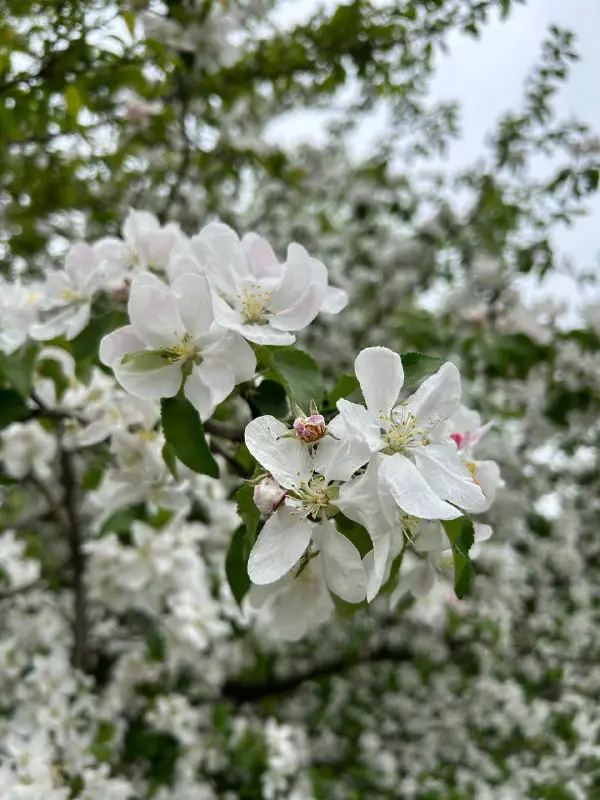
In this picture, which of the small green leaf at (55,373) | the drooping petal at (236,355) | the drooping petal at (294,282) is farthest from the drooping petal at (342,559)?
the small green leaf at (55,373)

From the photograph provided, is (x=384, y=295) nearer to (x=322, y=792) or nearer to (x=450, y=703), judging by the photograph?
(x=450, y=703)

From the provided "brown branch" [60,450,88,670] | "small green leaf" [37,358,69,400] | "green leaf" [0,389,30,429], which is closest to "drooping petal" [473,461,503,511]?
"green leaf" [0,389,30,429]

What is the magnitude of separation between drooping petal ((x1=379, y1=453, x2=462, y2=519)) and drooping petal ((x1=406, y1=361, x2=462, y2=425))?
0.26ft

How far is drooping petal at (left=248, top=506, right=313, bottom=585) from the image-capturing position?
0.67 m

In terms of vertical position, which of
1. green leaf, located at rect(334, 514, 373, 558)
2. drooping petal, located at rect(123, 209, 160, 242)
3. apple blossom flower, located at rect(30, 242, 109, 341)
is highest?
drooping petal, located at rect(123, 209, 160, 242)

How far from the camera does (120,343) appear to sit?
85 centimetres

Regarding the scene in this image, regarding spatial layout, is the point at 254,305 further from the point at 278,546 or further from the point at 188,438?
the point at 278,546

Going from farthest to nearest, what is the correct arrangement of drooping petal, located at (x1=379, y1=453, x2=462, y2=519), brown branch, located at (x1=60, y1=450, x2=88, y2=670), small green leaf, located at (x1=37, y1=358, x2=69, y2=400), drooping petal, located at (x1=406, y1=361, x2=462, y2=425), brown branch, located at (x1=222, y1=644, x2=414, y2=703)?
brown branch, located at (x1=222, y1=644, x2=414, y2=703) < brown branch, located at (x1=60, y1=450, x2=88, y2=670) < small green leaf, located at (x1=37, y1=358, x2=69, y2=400) < drooping petal, located at (x1=406, y1=361, x2=462, y2=425) < drooping petal, located at (x1=379, y1=453, x2=462, y2=519)

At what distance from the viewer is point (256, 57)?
7.60ft

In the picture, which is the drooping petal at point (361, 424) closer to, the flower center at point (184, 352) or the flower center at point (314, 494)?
the flower center at point (314, 494)

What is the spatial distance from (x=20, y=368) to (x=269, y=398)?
45 cm

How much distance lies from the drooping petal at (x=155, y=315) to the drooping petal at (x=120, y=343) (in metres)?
0.02

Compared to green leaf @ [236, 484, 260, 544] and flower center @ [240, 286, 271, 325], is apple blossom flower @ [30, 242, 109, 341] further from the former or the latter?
green leaf @ [236, 484, 260, 544]

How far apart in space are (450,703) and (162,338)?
3.13 metres
